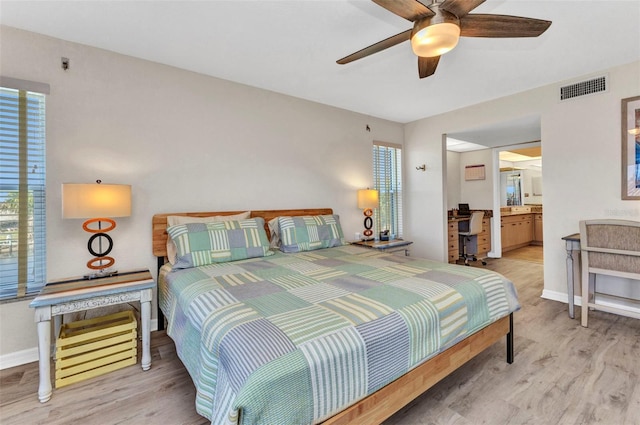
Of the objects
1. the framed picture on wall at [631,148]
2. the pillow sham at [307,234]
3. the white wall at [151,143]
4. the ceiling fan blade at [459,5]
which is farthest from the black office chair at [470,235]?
the ceiling fan blade at [459,5]

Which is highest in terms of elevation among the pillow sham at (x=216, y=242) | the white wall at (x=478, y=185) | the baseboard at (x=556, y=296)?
the white wall at (x=478, y=185)

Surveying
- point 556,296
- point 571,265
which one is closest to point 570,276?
point 571,265

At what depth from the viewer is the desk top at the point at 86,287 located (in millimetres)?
1835

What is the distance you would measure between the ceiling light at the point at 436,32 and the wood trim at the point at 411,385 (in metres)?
1.74

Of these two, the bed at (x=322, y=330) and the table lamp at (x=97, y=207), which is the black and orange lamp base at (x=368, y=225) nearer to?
the bed at (x=322, y=330)

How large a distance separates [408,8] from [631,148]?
119 inches

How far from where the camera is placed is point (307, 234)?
3180 mm

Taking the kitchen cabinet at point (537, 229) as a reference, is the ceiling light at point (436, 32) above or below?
above

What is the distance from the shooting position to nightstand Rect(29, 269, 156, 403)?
1.80 m

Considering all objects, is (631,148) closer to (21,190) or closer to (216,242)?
(216,242)

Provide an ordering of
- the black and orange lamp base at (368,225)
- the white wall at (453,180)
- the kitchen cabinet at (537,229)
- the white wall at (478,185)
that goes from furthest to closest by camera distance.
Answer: the kitchen cabinet at (537,229) → the white wall at (453,180) → the white wall at (478,185) → the black and orange lamp base at (368,225)

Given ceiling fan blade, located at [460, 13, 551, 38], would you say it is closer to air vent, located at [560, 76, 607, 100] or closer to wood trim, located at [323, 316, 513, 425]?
wood trim, located at [323, 316, 513, 425]

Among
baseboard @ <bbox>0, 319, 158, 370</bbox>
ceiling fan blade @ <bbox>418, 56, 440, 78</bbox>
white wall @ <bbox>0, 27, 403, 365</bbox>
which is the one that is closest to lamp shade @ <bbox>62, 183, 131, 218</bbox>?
white wall @ <bbox>0, 27, 403, 365</bbox>

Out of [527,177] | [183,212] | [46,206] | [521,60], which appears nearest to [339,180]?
[183,212]
